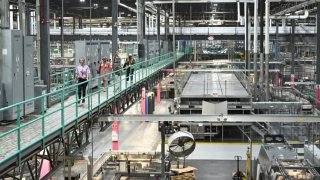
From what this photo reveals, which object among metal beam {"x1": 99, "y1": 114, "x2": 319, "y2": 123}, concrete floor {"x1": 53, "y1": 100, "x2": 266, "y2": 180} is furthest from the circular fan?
concrete floor {"x1": 53, "y1": 100, "x2": 266, "y2": 180}

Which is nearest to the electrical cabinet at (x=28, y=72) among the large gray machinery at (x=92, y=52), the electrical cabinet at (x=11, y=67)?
the electrical cabinet at (x=11, y=67)

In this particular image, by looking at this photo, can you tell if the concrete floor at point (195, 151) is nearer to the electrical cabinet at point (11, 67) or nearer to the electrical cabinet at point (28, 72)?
the electrical cabinet at point (28, 72)

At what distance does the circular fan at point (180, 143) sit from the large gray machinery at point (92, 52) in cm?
817

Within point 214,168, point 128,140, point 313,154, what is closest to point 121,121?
point 214,168

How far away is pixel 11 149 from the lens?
9.07 m

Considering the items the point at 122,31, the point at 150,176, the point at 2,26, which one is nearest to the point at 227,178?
the point at 150,176

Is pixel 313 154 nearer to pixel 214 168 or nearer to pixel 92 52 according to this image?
pixel 214 168

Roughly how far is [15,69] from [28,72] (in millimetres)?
830

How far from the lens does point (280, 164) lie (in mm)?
15172

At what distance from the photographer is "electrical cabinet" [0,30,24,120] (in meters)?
12.4

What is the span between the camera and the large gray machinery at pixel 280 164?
1443cm

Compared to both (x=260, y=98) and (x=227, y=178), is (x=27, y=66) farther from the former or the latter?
(x=260, y=98)

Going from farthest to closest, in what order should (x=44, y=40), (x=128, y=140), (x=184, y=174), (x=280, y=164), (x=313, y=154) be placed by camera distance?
(x=128, y=140) → (x=184, y=174) → (x=313, y=154) → (x=280, y=164) → (x=44, y=40)

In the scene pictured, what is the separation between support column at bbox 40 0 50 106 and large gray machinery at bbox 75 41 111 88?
5.93 metres
